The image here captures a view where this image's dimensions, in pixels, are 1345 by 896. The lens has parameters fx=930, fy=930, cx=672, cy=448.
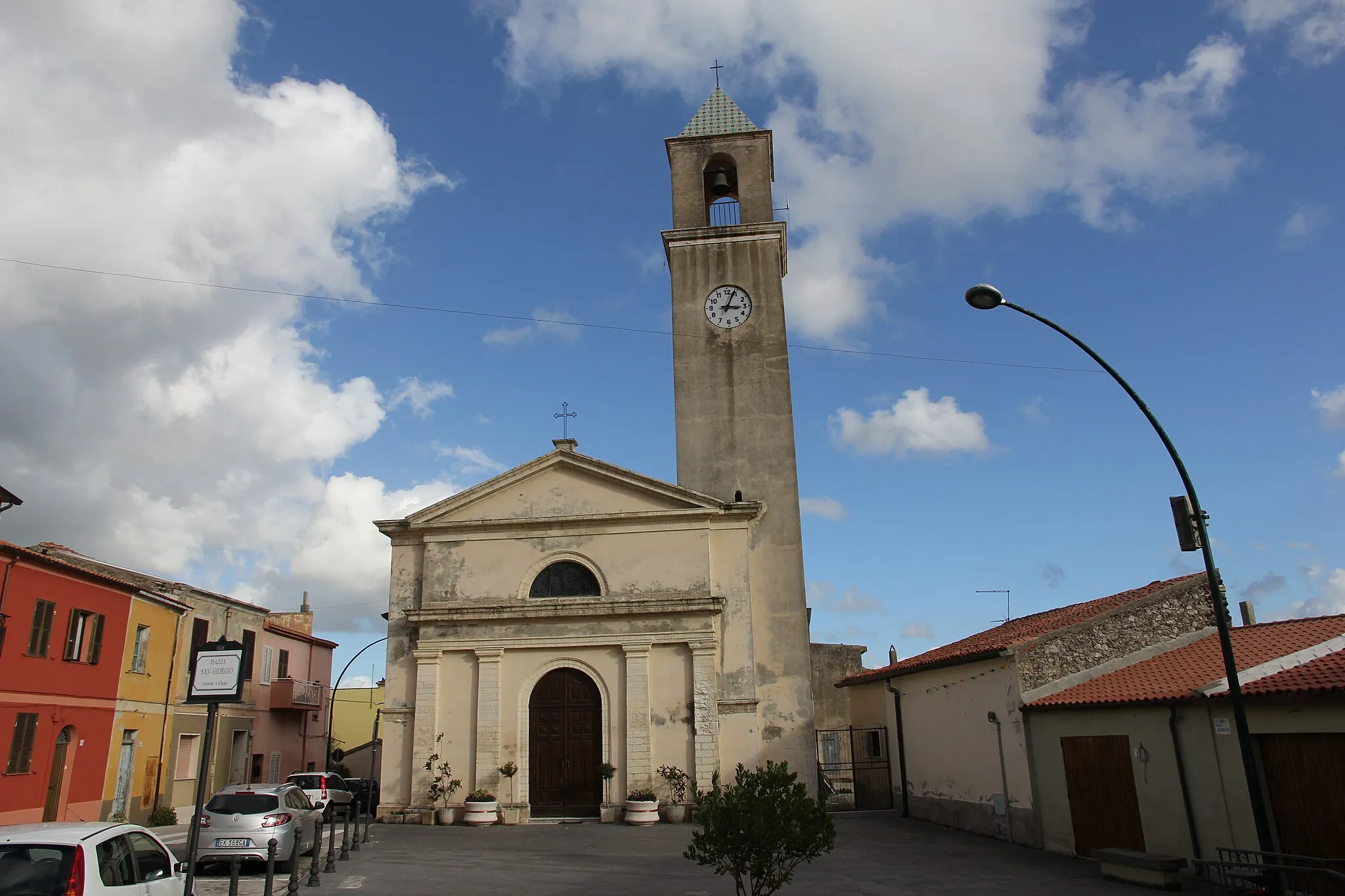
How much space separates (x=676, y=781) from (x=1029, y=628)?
346 inches

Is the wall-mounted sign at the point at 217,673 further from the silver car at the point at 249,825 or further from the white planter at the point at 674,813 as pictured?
the white planter at the point at 674,813

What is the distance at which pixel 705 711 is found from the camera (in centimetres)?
2178

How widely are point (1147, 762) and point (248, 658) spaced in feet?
87.0

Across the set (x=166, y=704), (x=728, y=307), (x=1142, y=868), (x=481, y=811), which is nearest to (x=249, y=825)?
(x=481, y=811)

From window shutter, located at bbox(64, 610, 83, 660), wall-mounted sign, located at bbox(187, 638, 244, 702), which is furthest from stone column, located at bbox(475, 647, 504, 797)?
wall-mounted sign, located at bbox(187, 638, 244, 702)

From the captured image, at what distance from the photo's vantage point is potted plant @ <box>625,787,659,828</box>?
20.6 meters

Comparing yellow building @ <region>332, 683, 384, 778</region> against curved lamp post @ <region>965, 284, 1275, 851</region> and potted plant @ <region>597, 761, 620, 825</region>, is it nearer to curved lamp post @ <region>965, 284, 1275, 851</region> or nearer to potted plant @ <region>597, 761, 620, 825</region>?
potted plant @ <region>597, 761, 620, 825</region>

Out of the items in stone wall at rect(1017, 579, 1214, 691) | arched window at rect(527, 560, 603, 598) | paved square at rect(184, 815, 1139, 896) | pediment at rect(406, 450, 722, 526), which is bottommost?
paved square at rect(184, 815, 1139, 896)

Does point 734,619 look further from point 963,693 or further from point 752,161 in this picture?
point 752,161

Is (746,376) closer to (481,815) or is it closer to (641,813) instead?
(641,813)

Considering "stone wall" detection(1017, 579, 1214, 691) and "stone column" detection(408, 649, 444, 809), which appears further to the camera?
"stone column" detection(408, 649, 444, 809)

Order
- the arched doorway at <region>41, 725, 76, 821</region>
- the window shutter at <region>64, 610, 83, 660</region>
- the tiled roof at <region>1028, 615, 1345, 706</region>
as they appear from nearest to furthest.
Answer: the tiled roof at <region>1028, 615, 1345, 706</region>
the arched doorway at <region>41, 725, 76, 821</region>
the window shutter at <region>64, 610, 83, 660</region>

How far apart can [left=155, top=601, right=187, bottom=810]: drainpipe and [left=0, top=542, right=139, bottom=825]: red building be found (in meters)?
2.63

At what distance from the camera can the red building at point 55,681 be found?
1847cm
